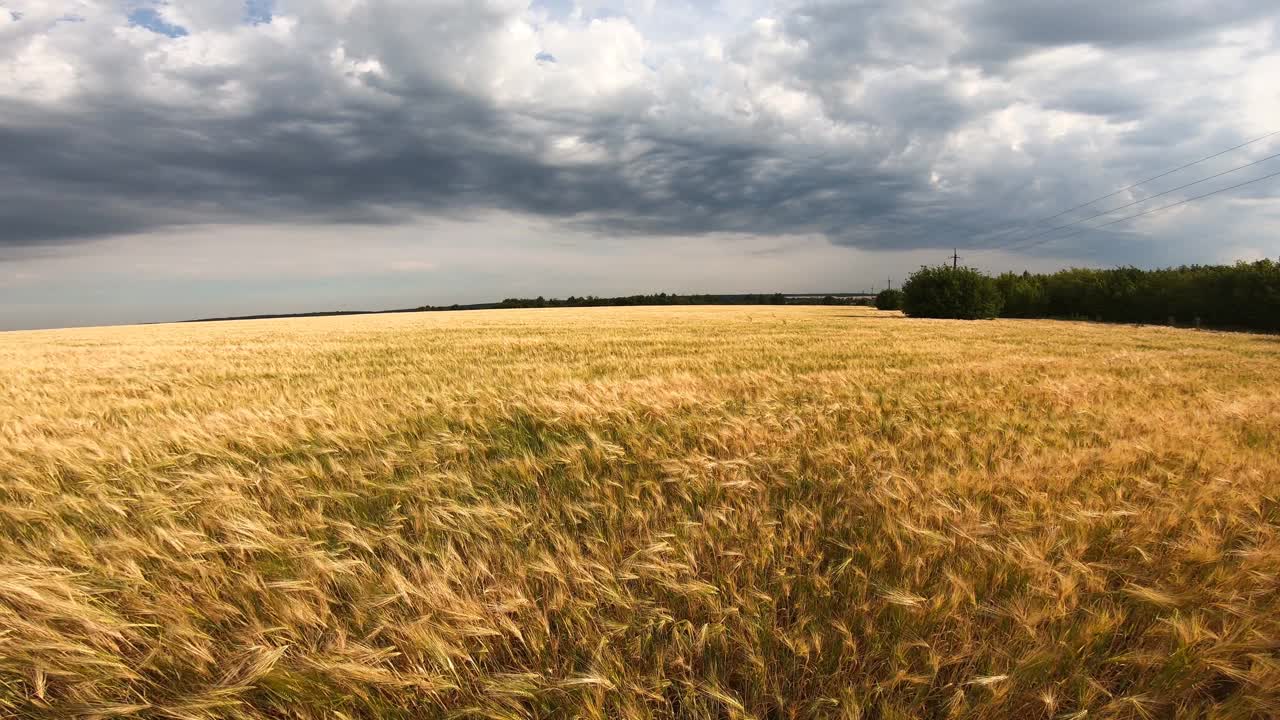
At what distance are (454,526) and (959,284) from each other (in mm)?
52745

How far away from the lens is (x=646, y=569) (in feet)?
5.84

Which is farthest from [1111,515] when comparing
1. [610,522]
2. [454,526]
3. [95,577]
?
[95,577]

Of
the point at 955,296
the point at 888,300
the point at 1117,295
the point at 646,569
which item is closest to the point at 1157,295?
the point at 1117,295

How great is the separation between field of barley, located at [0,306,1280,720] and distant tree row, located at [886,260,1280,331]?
48090mm

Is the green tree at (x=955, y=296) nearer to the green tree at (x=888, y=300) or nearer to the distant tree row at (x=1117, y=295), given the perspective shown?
the distant tree row at (x=1117, y=295)

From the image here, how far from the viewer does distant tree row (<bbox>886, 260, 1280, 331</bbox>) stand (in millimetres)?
35562

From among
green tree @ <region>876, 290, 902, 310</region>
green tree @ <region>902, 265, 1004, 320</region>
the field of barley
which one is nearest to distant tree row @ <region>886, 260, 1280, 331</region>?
green tree @ <region>902, 265, 1004, 320</region>

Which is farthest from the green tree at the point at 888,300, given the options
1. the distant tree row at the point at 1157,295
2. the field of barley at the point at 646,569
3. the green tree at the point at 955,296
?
the field of barley at the point at 646,569

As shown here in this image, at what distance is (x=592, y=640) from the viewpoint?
149 centimetres

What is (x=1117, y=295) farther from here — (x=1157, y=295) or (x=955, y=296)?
(x=955, y=296)

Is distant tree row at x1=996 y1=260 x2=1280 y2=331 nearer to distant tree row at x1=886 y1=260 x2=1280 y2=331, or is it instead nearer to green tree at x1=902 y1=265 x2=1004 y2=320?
distant tree row at x1=886 y1=260 x2=1280 y2=331

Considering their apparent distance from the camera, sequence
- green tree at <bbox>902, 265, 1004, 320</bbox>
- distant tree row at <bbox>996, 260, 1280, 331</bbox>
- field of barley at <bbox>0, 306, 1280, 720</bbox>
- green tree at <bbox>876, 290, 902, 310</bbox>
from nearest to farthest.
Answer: field of barley at <bbox>0, 306, 1280, 720</bbox> → distant tree row at <bbox>996, 260, 1280, 331</bbox> → green tree at <bbox>902, 265, 1004, 320</bbox> → green tree at <bbox>876, 290, 902, 310</bbox>

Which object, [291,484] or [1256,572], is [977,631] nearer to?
[1256,572]

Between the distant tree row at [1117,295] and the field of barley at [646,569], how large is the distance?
158 ft
